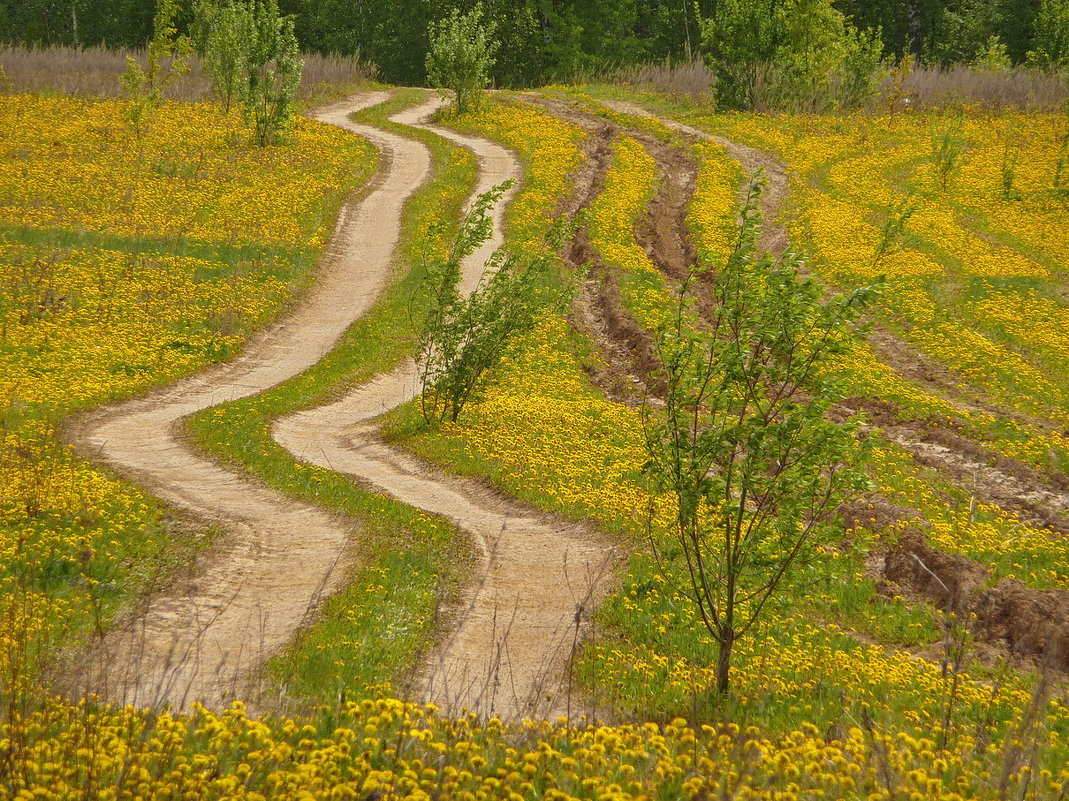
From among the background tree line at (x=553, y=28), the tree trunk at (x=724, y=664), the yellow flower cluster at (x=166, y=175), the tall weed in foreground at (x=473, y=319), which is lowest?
the tree trunk at (x=724, y=664)

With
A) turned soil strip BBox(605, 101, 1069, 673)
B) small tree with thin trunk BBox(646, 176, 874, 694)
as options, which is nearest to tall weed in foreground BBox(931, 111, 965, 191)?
turned soil strip BBox(605, 101, 1069, 673)

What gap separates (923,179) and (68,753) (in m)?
37.1

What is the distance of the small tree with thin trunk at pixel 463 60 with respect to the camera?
41.8 metres

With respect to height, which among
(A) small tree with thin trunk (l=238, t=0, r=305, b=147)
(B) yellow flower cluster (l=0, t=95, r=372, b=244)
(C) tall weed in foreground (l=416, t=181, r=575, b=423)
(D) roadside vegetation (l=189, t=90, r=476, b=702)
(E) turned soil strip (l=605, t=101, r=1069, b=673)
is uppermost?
(A) small tree with thin trunk (l=238, t=0, r=305, b=147)

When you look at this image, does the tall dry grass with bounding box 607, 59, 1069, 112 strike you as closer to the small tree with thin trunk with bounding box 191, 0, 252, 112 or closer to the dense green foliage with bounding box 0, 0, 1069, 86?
the dense green foliage with bounding box 0, 0, 1069, 86

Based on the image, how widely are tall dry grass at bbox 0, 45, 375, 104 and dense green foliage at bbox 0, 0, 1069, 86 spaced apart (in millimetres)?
9469

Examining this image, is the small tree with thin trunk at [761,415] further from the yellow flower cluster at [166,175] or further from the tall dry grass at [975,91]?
the tall dry grass at [975,91]

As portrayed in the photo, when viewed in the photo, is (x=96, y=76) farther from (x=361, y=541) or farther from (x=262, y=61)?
(x=361, y=541)

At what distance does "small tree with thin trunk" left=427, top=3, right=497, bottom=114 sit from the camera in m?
41.8

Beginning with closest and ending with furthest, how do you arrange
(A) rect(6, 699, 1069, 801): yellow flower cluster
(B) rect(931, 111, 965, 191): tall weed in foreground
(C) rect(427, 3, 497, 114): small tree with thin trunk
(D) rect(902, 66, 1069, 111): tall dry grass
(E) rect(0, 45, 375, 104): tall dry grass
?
(A) rect(6, 699, 1069, 801): yellow flower cluster
(B) rect(931, 111, 965, 191): tall weed in foreground
(E) rect(0, 45, 375, 104): tall dry grass
(C) rect(427, 3, 497, 114): small tree with thin trunk
(D) rect(902, 66, 1069, 111): tall dry grass

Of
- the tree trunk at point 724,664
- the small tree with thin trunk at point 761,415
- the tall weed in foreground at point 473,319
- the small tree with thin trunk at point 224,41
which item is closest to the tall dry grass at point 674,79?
the small tree with thin trunk at point 224,41

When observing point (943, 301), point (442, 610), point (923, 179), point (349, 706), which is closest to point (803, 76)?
point (923, 179)

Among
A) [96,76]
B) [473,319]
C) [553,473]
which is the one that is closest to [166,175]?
[96,76]

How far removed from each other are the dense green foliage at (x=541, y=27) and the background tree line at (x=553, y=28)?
77 mm
